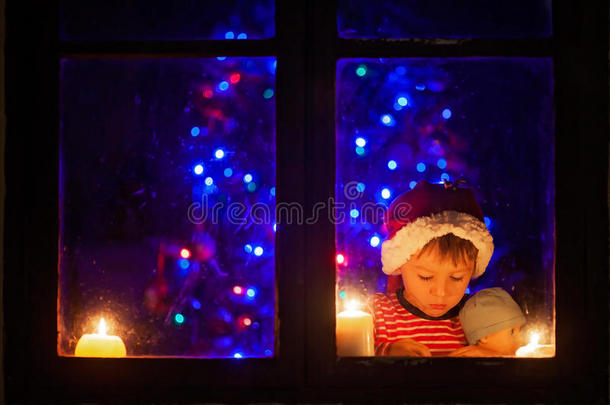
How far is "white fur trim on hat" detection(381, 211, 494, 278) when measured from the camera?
2049 mm

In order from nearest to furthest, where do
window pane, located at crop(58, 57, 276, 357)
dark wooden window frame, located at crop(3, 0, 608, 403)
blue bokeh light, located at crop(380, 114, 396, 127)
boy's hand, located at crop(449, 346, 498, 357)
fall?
dark wooden window frame, located at crop(3, 0, 608, 403) < window pane, located at crop(58, 57, 276, 357) < boy's hand, located at crop(449, 346, 498, 357) < blue bokeh light, located at crop(380, 114, 396, 127)

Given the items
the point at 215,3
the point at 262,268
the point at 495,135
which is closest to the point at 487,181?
the point at 495,135

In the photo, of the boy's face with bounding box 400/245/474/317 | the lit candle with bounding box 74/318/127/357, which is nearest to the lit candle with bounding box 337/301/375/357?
the boy's face with bounding box 400/245/474/317

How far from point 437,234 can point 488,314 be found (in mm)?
322

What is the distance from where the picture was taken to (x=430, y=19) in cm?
179

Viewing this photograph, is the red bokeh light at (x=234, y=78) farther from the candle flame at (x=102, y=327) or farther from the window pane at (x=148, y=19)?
the candle flame at (x=102, y=327)

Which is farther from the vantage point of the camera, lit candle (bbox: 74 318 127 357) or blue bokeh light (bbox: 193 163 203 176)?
blue bokeh light (bbox: 193 163 203 176)

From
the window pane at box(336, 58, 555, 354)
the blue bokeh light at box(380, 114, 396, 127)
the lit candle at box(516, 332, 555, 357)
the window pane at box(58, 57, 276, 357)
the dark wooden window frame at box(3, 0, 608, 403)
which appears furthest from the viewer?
the blue bokeh light at box(380, 114, 396, 127)

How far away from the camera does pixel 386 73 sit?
235 centimetres

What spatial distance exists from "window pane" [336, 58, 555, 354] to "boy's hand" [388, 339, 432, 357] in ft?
0.46

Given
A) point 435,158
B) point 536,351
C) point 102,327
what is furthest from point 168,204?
point 536,351

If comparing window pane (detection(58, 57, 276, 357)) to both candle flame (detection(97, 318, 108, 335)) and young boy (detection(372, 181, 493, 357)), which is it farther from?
young boy (detection(372, 181, 493, 357))

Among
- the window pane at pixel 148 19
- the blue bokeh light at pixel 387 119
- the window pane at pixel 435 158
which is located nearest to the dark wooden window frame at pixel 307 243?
the window pane at pixel 148 19

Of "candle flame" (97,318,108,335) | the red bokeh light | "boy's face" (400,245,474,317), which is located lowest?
"candle flame" (97,318,108,335)
